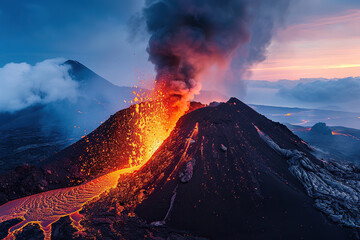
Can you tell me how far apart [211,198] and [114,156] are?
59.7 ft

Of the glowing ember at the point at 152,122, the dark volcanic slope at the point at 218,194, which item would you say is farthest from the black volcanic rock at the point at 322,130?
the dark volcanic slope at the point at 218,194

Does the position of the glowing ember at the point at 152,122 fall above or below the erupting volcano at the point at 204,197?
above

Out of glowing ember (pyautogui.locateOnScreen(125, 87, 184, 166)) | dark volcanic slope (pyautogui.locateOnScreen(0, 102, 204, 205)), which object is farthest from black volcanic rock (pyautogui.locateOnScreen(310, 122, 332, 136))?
glowing ember (pyautogui.locateOnScreen(125, 87, 184, 166))

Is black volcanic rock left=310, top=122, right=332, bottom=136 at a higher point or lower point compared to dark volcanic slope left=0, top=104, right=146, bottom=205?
higher

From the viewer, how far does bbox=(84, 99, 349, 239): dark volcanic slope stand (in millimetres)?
12836

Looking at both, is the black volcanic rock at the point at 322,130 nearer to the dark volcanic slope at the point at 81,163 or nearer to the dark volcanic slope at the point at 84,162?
the dark volcanic slope at the point at 84,162

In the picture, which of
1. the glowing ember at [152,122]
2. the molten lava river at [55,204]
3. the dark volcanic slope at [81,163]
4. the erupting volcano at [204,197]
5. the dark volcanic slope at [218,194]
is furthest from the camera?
the glowing ember at [152,122]

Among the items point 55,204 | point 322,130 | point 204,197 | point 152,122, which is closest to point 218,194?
point 204,197

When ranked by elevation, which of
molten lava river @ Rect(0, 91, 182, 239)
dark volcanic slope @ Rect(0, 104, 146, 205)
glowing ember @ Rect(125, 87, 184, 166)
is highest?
glowing ember @ Rect(125, 87, 184, 166)

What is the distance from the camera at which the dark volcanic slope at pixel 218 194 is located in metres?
12.8

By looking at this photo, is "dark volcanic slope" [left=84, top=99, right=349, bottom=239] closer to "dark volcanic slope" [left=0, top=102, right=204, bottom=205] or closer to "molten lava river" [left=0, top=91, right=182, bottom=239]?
"molten lava river" [left=0, top=91, right=182, bottom=239]

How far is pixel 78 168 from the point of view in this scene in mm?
24328

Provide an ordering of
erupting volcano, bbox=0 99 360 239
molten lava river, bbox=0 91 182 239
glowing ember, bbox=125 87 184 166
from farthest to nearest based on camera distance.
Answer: glowing ember, bbox=125 87 184 166 → molten lava river, bbox=0 91 182 239 → erupting volcano, bbox=0 99 360 239

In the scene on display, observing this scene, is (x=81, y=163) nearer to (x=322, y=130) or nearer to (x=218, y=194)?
(x=218, y=194)
